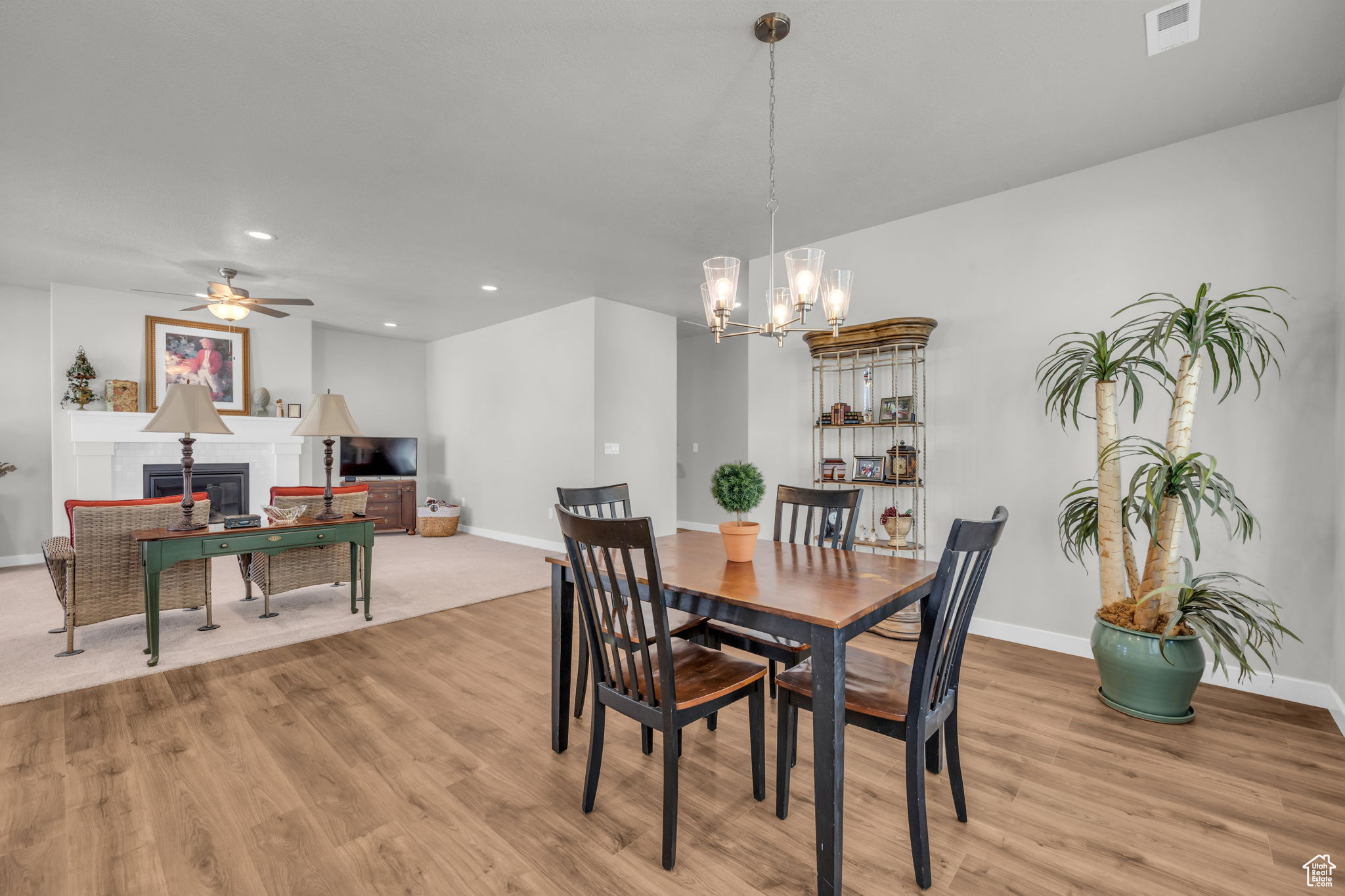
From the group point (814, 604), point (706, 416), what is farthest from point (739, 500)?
point (706, 416)

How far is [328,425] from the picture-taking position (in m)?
3.92

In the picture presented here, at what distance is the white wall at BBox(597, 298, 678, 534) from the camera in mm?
5887

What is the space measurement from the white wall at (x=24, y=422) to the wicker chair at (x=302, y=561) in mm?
3342

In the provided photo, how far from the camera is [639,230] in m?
4.03

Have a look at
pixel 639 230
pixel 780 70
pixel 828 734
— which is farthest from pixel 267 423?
pixel 828 734

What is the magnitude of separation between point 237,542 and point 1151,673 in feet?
15.5

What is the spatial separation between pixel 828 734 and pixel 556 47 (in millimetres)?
2552

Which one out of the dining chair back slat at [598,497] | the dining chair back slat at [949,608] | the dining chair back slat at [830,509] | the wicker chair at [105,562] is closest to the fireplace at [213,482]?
the wicker chair at [105,562]

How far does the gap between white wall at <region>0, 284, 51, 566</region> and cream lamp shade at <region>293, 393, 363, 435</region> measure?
3.97m

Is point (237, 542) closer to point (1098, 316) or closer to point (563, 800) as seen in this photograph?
point (563, 800)

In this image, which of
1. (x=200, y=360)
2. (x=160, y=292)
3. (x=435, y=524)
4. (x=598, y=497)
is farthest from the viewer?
(x=435, y=524)

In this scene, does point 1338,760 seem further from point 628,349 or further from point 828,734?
point 628,349

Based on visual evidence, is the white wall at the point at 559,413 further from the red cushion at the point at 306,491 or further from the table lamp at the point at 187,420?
the table lamp at the point at 187,420

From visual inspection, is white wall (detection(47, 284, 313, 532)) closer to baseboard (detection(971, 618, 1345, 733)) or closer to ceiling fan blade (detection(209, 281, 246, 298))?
ceiling fan blade (detection(209, 281, 246, 298))
